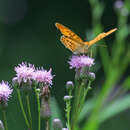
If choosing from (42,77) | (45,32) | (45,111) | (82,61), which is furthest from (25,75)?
(45,32)

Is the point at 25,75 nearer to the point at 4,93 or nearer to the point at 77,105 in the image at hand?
the point at 4,93

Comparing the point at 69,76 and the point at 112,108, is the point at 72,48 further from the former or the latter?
the point at 69,76

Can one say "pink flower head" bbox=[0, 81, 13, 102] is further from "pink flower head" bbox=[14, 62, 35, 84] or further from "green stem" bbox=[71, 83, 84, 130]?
"green stem" bbox=[71, 83, 84, 130]

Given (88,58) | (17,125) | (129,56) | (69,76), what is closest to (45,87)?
(88,58)

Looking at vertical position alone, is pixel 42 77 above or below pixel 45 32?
below

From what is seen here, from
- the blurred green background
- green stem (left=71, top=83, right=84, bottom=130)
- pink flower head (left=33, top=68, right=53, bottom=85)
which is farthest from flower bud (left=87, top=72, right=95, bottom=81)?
the blurred green background

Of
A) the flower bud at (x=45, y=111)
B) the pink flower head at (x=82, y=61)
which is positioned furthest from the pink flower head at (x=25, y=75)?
the pink flower head at (x=82, y=61)

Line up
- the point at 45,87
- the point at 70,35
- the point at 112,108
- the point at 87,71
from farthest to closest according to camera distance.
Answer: the point at 112,108 → the point at 70,35 → the point at 87,71 → the point at 45,87

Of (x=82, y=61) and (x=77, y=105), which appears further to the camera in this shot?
(x=82, y=61)

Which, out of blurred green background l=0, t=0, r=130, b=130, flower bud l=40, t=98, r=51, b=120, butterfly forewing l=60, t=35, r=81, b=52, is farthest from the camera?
blurred green background l=0, t=0, r=130, b=130
